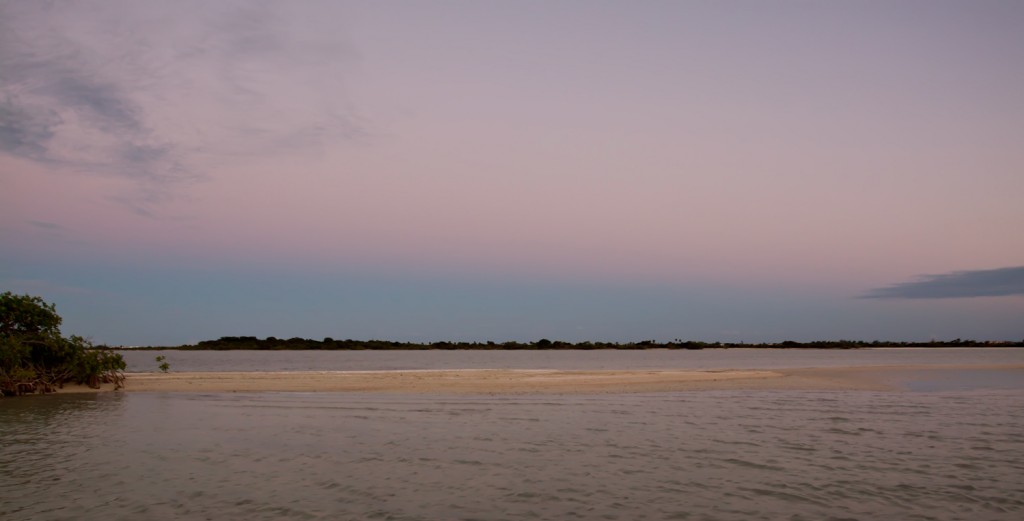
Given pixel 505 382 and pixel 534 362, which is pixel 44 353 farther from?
pixel 534 362

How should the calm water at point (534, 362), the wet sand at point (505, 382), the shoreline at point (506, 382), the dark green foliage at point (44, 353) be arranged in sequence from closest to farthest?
the dark green foliage at point (44, 353)
the shoreline at point (506, 382)
the wet sand at point (505, 382)
the calm water at point (534, 362)

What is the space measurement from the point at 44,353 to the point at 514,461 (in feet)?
89.7

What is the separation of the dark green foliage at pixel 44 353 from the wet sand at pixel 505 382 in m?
1.93

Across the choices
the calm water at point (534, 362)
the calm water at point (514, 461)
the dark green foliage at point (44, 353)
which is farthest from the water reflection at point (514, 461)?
the calm water at point (534, 362)

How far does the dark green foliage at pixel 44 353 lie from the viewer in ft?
97.8

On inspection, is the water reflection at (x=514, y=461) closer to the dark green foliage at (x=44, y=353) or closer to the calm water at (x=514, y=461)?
the calm water at (x=514, y=461)

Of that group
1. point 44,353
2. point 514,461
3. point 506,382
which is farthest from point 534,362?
point 514,461

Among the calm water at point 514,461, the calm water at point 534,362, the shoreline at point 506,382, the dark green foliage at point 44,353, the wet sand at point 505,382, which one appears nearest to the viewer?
the calm water at point 514,461

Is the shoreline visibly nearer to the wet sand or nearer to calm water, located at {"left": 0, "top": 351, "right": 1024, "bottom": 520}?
the wet sand

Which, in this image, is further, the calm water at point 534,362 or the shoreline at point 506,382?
the calm water at point 534,362

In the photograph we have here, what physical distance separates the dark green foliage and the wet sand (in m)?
1.93

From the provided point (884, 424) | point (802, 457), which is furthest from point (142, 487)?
point (884, 424)

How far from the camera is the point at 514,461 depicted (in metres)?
14.6

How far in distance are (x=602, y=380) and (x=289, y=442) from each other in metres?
22.8
